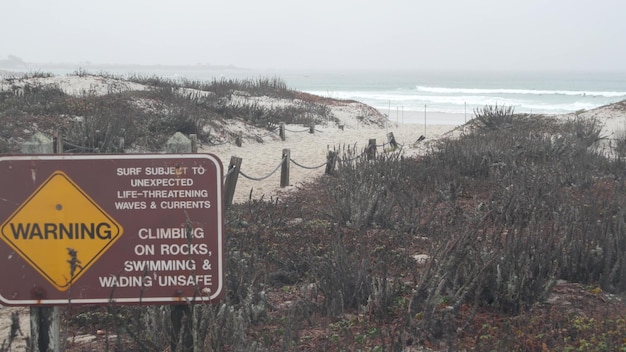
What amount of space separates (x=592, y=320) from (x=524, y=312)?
0.39 m

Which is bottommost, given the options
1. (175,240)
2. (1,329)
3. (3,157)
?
(1,329)

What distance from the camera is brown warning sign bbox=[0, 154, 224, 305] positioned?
8.46 feet

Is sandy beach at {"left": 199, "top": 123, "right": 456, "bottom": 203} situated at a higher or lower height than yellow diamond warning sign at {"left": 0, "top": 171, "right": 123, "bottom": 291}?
lower

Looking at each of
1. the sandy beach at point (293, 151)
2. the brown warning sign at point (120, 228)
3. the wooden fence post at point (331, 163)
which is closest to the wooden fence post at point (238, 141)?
the sandy beach at point (293, 151)

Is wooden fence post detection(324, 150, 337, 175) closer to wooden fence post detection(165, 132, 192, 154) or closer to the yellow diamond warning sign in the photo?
wooden fence post detection(165, 132, 192, 154)

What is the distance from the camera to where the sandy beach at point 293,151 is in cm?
1090

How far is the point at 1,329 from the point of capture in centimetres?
418

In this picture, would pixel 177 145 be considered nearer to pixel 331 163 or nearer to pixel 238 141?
pixel 331 163

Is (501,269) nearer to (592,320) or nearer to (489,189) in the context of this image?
(592,320)

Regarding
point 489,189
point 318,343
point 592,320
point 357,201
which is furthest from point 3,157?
point 489,189

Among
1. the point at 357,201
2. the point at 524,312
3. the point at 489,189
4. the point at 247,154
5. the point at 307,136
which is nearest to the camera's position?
the point at 524,312

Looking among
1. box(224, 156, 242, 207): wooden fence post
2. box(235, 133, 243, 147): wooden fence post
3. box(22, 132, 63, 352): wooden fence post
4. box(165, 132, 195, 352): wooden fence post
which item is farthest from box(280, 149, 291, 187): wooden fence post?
box(22, 132, 63, 352): wooden fence post

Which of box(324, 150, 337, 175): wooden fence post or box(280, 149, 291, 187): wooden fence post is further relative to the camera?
box(324, 150, 337, 175): wooden fence post

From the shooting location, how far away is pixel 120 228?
2600mm
